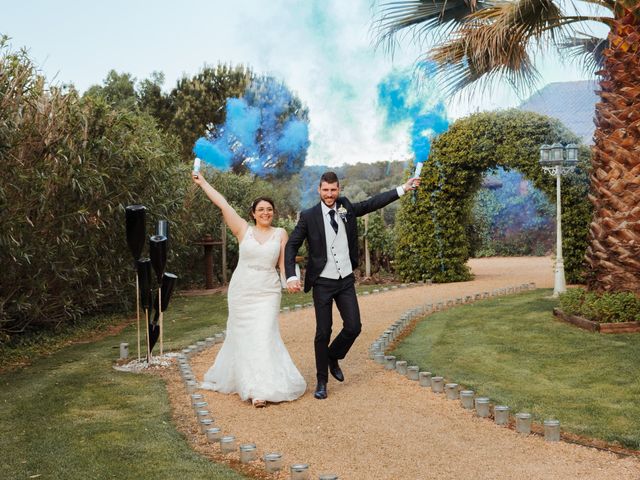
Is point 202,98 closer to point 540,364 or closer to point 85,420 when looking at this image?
point 540,364

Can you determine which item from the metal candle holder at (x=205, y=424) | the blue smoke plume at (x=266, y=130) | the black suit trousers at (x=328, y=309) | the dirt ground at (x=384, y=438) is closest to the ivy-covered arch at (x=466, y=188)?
the dirt ground at (x=384, y=438)

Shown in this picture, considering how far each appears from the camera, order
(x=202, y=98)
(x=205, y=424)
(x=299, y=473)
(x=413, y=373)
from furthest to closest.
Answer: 1. (x=202, y=98)
2. (x=413, y=373)
3. (x=205, y=424)
4. (x=299, y=473)

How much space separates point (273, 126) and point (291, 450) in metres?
33.9

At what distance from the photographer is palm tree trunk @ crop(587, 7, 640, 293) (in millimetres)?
8984

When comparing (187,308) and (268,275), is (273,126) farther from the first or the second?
(268,275)

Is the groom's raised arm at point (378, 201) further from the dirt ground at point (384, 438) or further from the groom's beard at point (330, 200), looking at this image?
the dirt ground at point (384, 438)

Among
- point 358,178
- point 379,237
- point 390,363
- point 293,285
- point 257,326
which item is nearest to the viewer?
point 293,285

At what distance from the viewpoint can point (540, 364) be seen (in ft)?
22.9

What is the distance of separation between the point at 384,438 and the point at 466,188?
11.0 m

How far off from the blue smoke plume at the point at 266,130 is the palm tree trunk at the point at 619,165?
26.2 metres

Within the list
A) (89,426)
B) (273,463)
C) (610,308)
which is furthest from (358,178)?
(273,463)

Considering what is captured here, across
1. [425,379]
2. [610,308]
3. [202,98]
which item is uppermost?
[202,98]

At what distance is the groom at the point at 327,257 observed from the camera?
571 centimetres

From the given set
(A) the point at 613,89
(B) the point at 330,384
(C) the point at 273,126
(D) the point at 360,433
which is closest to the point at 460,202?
(A) the point at 613,89
